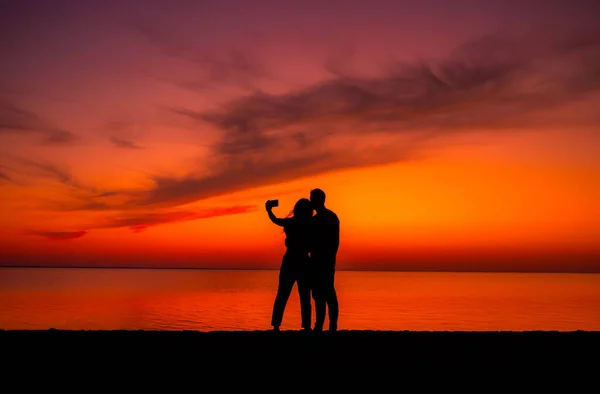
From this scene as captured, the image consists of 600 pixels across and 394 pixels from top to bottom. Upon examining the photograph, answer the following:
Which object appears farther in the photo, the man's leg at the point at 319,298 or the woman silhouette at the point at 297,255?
the man's leg at the point at 319,298

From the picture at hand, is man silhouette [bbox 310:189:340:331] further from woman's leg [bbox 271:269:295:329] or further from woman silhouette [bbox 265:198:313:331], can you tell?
woman's leg [bbox 271:269:295:329]

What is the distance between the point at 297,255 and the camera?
1086 centimetres

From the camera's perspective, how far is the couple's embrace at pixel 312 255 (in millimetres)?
10617
